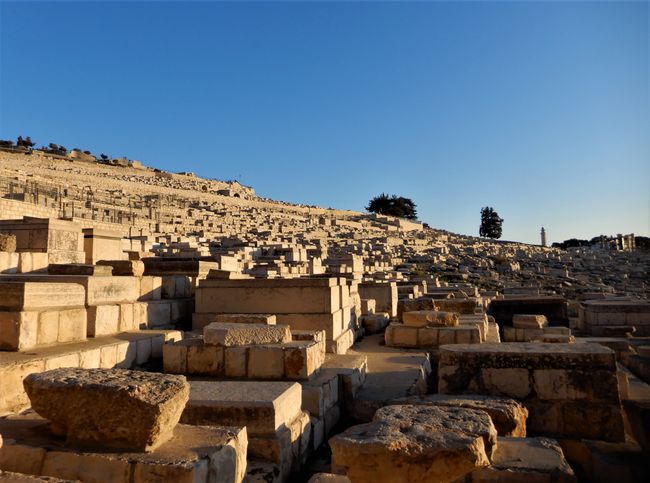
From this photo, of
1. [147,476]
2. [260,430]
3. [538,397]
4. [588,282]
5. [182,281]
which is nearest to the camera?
[147,476]

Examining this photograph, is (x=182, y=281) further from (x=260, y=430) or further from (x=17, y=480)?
(x=17, y=480)

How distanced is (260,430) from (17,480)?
1726 mm

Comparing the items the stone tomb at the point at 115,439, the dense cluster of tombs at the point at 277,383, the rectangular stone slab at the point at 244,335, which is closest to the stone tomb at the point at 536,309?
the dense cluster of tombs at the point at 277,383

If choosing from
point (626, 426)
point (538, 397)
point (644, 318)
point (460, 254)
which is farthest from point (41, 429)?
point (460, 254)

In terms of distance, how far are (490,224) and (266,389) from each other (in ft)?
219

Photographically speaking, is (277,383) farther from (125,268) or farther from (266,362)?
(125,268)

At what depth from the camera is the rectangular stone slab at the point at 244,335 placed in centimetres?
479

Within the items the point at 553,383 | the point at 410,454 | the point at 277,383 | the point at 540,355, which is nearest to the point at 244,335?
the point at 277,383

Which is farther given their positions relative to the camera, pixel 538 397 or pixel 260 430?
pixel 538 397

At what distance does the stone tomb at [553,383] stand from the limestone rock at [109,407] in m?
3.05

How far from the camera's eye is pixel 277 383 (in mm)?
4082

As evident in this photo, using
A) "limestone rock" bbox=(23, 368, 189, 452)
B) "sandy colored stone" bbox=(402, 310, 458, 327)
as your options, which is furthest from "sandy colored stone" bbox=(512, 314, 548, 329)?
"limestone rock" bbox=(23, 368, 189, 452)

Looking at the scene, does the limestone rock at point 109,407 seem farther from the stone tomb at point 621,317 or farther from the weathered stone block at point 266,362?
the stone tomb at point 621,317

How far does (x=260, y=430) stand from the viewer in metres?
3.44
